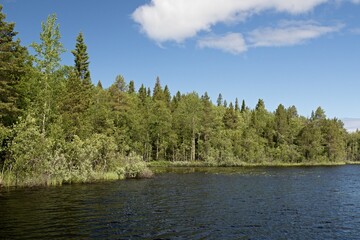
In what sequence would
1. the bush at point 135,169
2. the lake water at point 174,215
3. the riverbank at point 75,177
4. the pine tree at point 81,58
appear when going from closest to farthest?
1. the lake water at point 174,215
2. the riverbank at point 75,177
3. the bush at point 135,169
4. the pine tree at point 81,58

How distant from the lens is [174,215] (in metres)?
25.0

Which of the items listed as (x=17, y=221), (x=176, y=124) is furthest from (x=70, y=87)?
(x=176, y=124)

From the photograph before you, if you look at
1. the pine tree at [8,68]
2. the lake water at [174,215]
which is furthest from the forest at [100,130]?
the lake water at [174,215]

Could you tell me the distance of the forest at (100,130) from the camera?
3953 cm

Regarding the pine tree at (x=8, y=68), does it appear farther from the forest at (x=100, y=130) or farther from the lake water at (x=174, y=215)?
the lake water at (x=174, y=215)

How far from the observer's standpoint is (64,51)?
4759cm

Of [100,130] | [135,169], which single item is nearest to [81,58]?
[100,130]

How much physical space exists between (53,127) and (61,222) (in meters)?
27.6

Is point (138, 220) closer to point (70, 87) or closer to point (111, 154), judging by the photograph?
point (111, 154)

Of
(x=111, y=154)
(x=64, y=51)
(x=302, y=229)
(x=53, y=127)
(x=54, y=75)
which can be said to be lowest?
(x=302, y=229)

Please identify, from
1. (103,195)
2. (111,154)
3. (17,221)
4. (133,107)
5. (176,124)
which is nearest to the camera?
(17,221)

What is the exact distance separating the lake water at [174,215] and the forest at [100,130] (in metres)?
6.50

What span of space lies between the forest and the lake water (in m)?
6.50

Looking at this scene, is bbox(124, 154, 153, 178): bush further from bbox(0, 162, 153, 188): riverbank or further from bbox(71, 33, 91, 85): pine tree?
bbox(71, 33, 91, 85): pine tree
